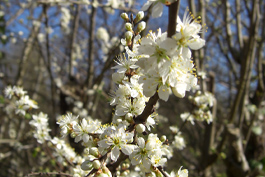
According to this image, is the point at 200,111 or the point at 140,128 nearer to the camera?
the point at 140,128

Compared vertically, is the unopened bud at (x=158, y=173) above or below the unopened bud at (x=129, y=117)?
below

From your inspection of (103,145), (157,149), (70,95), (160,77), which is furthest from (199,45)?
(70,95)

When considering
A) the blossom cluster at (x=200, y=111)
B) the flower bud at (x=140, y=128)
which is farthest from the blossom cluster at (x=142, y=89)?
the blossom cluster at (x=200, y=111)

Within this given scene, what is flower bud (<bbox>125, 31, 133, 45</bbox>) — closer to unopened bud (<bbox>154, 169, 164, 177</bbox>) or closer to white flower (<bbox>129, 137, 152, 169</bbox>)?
white flower (<bbox>129, 137, 152, 169</bbox>)

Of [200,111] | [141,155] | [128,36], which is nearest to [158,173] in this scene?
[141,155]

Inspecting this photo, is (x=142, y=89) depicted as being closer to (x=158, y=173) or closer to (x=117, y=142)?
(x=117, y=142)

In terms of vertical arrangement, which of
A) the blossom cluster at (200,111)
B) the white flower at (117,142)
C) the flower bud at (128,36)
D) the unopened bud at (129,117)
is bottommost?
the blossom cluster at (200,111)

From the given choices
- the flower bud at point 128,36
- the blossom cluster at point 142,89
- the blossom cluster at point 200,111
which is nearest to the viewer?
the blossom cluster at point 142,89

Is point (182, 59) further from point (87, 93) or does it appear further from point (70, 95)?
point (70, 95)

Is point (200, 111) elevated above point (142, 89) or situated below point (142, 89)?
below

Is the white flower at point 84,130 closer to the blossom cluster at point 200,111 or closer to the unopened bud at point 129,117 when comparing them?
the unopened bud at point 129,117

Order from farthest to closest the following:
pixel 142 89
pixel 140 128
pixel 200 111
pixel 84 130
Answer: pixel 200 111 → pixel 84 130 → pixel 142 89 → pixel 140 128
